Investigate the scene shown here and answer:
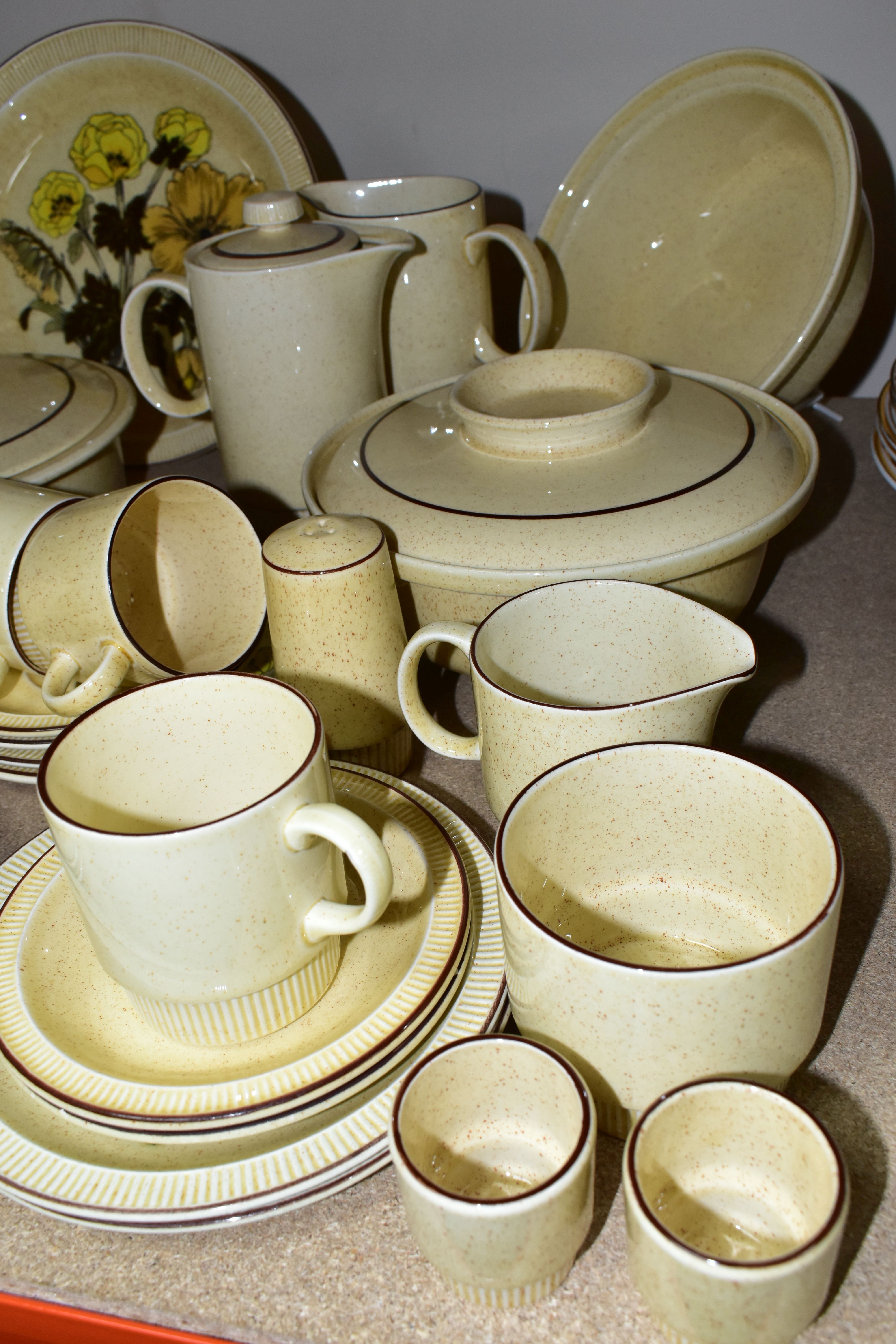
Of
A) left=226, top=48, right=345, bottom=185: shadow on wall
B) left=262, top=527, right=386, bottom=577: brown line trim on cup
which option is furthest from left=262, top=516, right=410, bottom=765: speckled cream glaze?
left=226, top=48, right=345, bottom=185: shadow on wall

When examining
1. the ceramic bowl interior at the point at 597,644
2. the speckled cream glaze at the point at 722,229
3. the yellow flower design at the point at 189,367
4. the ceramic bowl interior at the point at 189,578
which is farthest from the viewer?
the yellow flower design at the point at 189,367

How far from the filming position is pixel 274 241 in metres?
0.76

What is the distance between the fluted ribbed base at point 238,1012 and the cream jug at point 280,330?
1.50 ft

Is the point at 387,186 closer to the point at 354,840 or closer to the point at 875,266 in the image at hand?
the point at 875,266

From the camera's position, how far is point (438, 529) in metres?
0.62

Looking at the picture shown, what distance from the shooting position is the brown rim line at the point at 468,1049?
34 centimetres

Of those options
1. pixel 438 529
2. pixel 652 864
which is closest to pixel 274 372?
pixel 438 529

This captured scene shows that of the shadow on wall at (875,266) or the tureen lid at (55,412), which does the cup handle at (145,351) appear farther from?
the shadow on wall at (875,266)

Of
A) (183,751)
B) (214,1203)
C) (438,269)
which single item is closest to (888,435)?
(438,269)

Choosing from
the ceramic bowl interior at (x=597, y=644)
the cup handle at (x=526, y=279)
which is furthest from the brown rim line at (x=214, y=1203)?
the cup handle at (x=526, y=279)

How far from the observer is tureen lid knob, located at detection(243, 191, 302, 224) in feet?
2.55

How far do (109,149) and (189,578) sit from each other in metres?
0.48

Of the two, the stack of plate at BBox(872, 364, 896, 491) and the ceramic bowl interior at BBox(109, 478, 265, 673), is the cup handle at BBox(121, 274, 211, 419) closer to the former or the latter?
the ceramic bowl interior at BBox(109, 478, 265, 673)

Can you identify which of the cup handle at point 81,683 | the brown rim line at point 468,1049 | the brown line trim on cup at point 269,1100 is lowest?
the brown line trim on cup at point 269,1100
